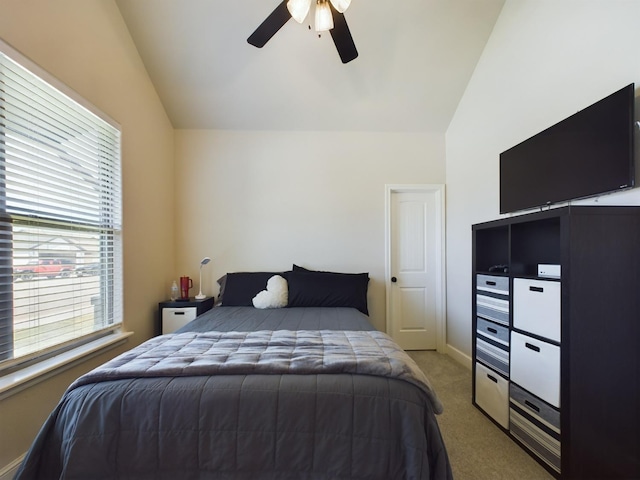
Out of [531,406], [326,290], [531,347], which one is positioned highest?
[326,290]

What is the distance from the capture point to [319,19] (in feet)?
5.53

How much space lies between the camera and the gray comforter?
1.06m

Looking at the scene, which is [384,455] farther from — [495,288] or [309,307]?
[309,307]

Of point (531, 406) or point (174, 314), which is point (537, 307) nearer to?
point (531, 406)

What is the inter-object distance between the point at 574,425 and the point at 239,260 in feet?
9.69

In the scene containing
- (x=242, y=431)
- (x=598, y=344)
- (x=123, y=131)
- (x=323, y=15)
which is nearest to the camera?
(x=242, y=431)

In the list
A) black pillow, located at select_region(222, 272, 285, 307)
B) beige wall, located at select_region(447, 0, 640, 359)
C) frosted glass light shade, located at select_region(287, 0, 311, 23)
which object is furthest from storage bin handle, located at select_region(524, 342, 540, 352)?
frosted glass light shade, located at select_region(287, 0, 311, 23)

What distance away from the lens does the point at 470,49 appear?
2.58 m

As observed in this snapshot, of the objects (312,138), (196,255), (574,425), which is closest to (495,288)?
(574,425)

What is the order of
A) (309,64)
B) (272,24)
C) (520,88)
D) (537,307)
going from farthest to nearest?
(309,64)
(520,88)
(272,24)
(537,307)

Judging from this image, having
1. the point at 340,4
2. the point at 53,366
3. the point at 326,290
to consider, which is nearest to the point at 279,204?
the point at 326,290

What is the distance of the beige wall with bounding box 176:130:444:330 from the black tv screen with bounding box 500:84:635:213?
1431 mm

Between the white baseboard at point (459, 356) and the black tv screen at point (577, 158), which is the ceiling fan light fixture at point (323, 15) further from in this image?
the white baseboard at point (459, 356)

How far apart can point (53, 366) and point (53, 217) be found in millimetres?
883
